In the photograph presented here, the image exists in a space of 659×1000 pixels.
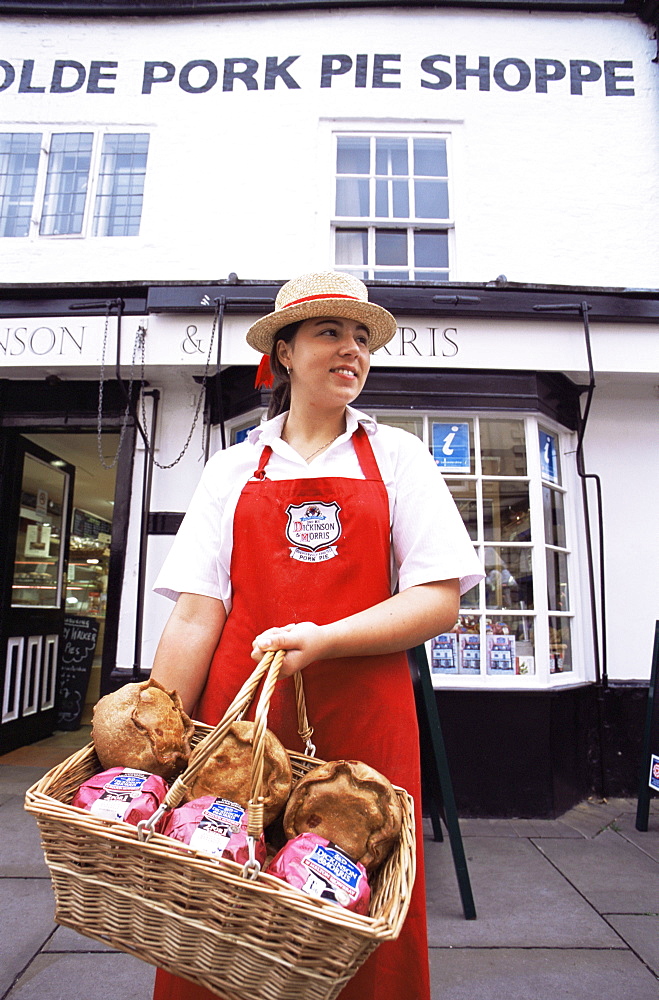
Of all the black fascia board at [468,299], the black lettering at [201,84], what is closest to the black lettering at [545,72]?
the black fascia board at [468,299]

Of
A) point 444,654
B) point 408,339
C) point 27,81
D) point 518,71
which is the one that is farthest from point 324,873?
point 27,81

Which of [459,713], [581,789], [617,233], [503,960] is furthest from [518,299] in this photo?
[503,960]

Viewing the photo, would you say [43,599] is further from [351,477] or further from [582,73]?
[582,73]

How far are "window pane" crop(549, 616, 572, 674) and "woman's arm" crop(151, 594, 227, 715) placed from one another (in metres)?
3.62

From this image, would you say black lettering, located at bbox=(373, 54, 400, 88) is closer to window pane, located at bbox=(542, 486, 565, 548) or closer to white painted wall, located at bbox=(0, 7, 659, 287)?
white painted wall, located at bbox=(0, 7, 659, 287)

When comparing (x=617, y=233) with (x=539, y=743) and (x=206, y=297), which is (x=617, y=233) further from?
(x=539, y=743)

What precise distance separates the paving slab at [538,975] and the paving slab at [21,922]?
155 centimetres

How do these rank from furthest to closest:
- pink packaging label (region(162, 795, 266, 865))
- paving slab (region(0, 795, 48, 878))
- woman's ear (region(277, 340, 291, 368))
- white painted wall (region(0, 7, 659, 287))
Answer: white painted wall (region(0, 7, 659, 287)) → paving slab (region(0, 795, 48, 878)) → woman's ear (region(277, 340, 291, 368)) → pink packaging label (region(162, 795, 266, 865))

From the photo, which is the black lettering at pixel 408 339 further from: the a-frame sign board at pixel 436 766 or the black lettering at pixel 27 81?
the black lettering at pixel 27 81

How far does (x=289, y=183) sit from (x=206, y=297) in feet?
5.66

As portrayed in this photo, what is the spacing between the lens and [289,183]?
5355 millimetres

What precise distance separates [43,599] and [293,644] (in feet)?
18.4

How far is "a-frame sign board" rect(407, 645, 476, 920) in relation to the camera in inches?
110

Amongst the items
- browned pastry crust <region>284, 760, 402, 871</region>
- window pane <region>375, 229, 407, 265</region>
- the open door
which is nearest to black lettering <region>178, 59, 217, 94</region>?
window pane <region>375, 229, 407, 265</region>
